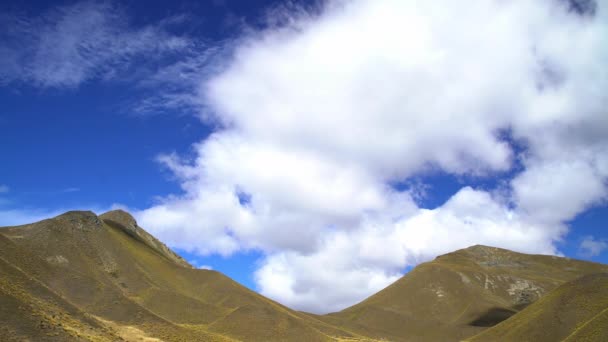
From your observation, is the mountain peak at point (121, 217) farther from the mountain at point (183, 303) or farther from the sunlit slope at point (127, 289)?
the sunlit slope at point (127, 289)

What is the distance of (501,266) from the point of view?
184m

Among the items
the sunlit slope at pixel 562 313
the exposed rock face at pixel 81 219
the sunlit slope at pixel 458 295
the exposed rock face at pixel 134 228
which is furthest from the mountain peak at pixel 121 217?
the sunlit slope at pixel 562 313

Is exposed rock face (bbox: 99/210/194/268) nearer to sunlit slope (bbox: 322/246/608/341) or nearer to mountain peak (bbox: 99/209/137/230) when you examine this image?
mountain peak (bbox: 99/209/137/230)

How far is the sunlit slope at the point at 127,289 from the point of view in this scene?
71312 mm

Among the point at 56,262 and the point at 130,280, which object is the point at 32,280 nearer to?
the point at 56,262

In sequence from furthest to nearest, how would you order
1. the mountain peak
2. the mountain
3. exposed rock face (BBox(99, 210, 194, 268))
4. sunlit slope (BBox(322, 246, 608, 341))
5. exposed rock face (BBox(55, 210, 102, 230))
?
1. the mountain peak
2. exposed rock face (BBox(99, 210, 194, 268))
3. sunlit slope (BBox(322, 246, 608, 341))
4. exposed rock face (BBox(55, 210, 102, 230))
5. the mountain

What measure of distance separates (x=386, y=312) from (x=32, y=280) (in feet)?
384

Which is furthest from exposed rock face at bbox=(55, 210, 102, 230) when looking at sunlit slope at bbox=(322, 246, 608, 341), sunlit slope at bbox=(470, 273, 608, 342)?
sunlit slope at bbox=(470, 273, 608, 342)

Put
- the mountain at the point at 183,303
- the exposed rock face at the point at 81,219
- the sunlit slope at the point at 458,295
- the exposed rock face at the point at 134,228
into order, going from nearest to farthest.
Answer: the mountain at the point at 183,303 → the exposed rock face at the point at 81,219 → the sunlit slope at the point at 458,295 → the exposed rock face at the point at 134,228

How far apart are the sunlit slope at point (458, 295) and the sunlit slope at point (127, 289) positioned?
34806 mm

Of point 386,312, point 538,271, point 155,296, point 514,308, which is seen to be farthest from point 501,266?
point 155,296

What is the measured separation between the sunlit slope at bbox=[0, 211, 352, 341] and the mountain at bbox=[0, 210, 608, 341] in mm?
226

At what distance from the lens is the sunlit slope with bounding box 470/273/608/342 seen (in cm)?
7444

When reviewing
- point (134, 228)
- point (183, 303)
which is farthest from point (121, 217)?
point (183, 303)
